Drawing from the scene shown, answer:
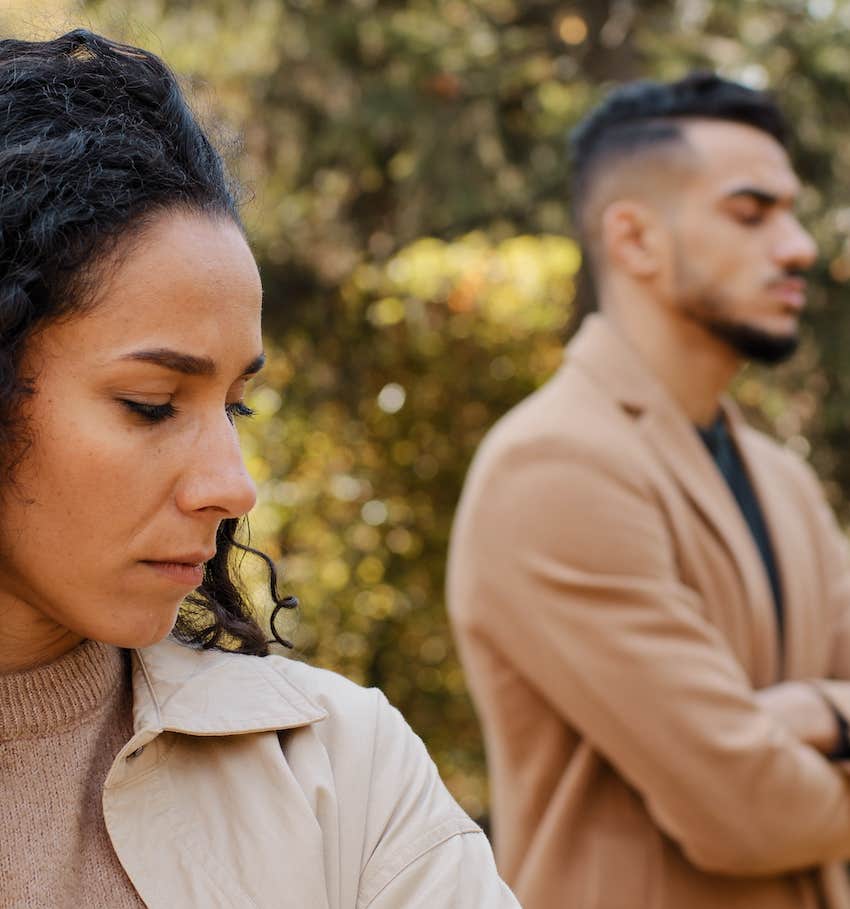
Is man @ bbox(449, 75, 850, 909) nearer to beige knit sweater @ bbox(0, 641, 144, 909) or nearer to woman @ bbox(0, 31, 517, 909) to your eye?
woman @ bbox(0, 31, 517, 909)

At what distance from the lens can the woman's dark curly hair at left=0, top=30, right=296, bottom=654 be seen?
1469mm

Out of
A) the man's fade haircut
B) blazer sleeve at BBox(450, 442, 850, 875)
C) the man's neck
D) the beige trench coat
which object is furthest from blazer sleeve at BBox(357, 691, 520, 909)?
the man's fade haircut

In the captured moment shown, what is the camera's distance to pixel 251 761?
63.2 inches

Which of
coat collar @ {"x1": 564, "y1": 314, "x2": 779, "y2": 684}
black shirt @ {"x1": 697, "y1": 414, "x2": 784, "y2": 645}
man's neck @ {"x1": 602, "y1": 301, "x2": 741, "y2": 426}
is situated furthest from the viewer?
man's neck @ {"x1": 602, "y1": 301, "x2": 741, "y2": 426}

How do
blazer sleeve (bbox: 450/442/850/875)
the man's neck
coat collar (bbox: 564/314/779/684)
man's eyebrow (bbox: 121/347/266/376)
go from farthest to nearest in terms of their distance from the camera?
the man's neck → coat collar (bbox: 564/314/779/684) → blazer sleeve (bbox: 450/442/850/875) → man's eyebrow (bbox: 121/347/266/376)

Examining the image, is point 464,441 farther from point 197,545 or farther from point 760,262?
point 197,545

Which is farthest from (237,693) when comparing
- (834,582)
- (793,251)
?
(793,251)

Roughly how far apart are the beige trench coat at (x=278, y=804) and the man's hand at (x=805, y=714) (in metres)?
1.21

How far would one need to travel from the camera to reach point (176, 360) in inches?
57.9

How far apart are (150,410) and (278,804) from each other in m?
0.45

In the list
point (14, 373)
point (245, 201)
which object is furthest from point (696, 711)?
point (14, 373)

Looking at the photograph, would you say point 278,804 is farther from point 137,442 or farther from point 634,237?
point 634,237

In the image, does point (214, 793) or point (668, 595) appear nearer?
point (214, 793)

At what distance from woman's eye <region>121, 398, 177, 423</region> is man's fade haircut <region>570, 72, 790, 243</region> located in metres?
2.15
